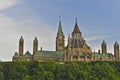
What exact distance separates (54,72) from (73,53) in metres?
52.4

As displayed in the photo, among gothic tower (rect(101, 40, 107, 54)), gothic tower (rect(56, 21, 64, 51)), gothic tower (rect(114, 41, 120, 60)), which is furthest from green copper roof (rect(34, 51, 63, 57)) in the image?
gothic tower (rect(114, 41, 120, 60))

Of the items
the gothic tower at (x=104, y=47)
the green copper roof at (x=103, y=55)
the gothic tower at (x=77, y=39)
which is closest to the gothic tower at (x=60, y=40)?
the gothic tower at (x=77, y=39)

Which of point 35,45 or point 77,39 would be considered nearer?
point 77,39

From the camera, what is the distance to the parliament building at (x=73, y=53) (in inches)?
5714

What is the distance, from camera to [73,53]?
145 metres

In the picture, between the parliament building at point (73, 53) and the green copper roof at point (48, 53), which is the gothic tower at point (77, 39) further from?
the green copper roof at point (48, 53)

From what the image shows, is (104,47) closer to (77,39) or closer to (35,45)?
(77,39)

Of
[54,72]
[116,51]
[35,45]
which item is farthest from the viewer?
[116,51]

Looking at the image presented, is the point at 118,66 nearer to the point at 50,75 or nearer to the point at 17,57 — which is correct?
the point at 50,75

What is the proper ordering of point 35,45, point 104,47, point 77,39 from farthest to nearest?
1. point 104,47
2. point 35,45
3. point 77,39

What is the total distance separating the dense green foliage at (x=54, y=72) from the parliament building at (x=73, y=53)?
4570cm

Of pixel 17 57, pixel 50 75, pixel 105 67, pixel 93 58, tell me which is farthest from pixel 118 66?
pixel 17 57

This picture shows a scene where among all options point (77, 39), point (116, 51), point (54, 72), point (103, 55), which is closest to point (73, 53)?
point (77, 39)

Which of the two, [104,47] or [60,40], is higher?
[60,40]
